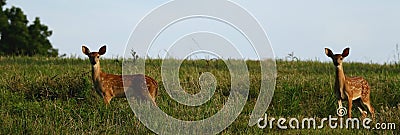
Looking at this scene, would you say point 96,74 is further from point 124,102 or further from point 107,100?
point 124,102

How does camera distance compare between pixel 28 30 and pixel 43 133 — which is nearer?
pixel 43 133

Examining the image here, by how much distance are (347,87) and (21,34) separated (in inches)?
1239

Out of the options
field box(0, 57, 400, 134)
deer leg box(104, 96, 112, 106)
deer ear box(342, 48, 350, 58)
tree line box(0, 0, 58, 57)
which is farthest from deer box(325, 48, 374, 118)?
tree line box(0, 0, 58, 57)

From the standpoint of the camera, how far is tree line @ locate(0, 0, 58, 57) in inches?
1495

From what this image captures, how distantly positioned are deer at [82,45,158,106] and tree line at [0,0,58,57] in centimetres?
2661

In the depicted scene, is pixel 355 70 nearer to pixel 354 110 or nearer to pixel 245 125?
pixel 354 110

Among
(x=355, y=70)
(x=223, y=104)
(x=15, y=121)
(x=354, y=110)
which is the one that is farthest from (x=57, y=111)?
(x=355, y=70)

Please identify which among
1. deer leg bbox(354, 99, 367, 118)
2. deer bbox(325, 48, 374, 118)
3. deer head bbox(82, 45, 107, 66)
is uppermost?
deer head bbox(82, 45, 107, 66)

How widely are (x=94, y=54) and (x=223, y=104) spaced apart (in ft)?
7.64

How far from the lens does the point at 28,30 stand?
40.5 m

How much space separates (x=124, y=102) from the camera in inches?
451

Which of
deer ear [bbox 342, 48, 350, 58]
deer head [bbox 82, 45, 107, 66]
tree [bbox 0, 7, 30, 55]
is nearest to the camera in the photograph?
deer ear [bbox 342, 48, 350, 58]

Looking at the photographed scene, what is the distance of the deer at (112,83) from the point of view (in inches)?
410

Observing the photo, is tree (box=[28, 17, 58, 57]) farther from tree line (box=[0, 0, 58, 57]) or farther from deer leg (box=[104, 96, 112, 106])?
deer leg (box=[104, 96, 112, 106])
